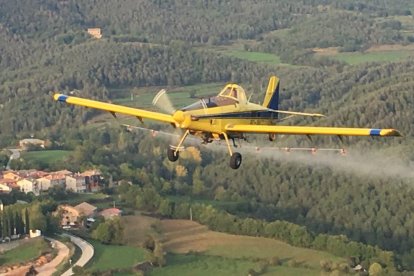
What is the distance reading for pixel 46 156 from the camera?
12175cm

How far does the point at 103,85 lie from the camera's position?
Result: 166250 millimetres

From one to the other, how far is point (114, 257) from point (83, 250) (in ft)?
11.3

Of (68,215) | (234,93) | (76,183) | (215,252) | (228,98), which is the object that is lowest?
(215,252)

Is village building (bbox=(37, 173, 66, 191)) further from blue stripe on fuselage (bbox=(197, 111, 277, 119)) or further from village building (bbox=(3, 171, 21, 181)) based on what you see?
blue stripe on fuselage (bbox=(197, 111, 277, 119))

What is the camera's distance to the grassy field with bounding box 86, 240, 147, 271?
7744 cm

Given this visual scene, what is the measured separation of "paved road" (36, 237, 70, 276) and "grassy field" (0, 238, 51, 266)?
0.88 metres

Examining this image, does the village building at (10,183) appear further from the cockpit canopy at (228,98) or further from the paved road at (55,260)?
the cockpit canopy at (228,98)

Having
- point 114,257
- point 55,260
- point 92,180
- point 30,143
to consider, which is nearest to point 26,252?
point 55,260

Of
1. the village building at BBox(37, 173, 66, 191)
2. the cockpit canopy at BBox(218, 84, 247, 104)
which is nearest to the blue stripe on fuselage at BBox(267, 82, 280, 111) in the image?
the cockpit canopy at BBox(218, 84, 247, 104)

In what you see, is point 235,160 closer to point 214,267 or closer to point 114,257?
point 214,267

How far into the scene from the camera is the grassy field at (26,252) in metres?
79.8

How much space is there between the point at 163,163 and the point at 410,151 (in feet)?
114

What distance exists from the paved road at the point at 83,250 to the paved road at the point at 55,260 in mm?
1021

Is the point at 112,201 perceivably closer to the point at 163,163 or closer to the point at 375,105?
the point at 163,163
